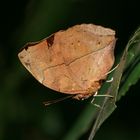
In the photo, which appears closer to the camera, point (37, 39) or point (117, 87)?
point (117, 87)

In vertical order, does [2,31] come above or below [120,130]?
above

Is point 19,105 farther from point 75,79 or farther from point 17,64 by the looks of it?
point 75,79

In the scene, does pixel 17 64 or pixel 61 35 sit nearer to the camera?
pixel 61 35

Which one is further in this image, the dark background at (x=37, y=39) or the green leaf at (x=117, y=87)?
the dark background at (x=37, y=39)

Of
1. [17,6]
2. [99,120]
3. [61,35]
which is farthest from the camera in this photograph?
[17,6]

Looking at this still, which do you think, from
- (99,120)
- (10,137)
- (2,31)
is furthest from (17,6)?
(99,120)

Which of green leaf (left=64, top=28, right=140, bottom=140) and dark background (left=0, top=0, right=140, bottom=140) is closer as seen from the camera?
green leaf (left=64, top=28, right=140, bottom=140)

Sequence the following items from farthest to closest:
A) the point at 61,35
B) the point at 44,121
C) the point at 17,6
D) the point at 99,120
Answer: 1. the point at 44,121
2. the point at 17,6
3. the point at 61,35
4. the point at 99,120

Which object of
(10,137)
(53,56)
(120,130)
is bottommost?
(120,130)
